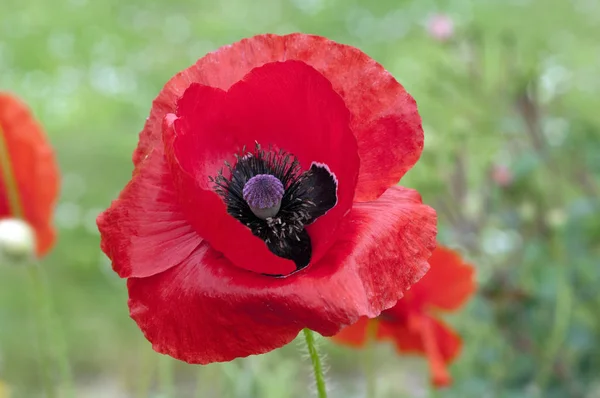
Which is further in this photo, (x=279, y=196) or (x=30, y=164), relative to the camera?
(x=30, y=164)

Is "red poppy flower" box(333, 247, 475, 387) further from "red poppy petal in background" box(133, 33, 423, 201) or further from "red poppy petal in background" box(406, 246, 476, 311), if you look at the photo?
"red poppy petal in background" box(133, 33, 423, 201)

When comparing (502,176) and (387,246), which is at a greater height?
(502,176)

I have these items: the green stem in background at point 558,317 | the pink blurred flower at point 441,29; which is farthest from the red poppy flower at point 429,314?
the pink blurred flower at point 441,29

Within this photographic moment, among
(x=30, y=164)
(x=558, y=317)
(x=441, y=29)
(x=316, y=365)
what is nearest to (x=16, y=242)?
(x=30, y=164)

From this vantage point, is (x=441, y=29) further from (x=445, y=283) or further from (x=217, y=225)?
(x=217, y=225)

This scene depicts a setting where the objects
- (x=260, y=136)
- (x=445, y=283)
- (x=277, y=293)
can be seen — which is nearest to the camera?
(x=277, y=293)

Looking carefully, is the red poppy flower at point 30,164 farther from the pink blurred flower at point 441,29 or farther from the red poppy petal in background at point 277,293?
the pink blurred flower at point 441,29
